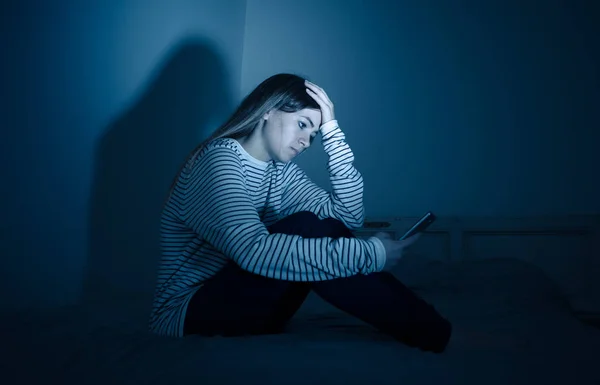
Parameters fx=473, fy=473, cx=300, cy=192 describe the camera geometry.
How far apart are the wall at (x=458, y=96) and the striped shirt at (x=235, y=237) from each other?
2.47ft

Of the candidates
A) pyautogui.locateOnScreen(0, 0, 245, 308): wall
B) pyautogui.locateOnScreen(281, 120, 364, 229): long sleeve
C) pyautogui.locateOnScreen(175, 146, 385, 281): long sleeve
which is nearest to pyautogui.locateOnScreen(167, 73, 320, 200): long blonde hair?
pyautogui.locateOnScreen(281, 120, 364, 229): long sleeve

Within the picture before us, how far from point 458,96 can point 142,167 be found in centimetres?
121

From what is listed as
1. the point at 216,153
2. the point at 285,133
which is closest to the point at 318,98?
the point at 285,133

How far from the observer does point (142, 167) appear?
1.58m

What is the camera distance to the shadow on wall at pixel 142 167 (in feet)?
4.63

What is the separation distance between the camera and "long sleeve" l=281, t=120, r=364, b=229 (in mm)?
1188

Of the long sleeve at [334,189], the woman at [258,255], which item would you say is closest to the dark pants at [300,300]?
the woman at [258,255]

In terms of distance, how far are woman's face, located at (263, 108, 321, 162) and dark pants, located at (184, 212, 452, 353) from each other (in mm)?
256

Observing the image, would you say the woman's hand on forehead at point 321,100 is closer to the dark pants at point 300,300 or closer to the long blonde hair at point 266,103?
the long blonde hair at point 266,103

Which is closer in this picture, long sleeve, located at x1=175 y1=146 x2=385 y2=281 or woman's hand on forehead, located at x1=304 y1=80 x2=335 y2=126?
long sleeve, located at x1=175 y1=146 x2=385 y2=281

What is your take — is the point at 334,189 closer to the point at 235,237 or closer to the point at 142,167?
the point at 235,237

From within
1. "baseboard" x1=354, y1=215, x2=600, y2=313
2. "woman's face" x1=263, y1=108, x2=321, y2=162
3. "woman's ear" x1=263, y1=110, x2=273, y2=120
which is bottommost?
"baseboard" x1=354, y1=215, x2=600, y2=313

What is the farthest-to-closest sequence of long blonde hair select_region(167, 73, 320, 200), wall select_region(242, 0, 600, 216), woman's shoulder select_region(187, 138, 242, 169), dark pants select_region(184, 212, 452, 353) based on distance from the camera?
wall select_region(242, 0, 600, 216) < long blonde hair select_region(167, 73, 320, 200) < woman's shoulder select_region(187, 138, 242, 169) < dark pants select_region(184, 212, 452, 353)

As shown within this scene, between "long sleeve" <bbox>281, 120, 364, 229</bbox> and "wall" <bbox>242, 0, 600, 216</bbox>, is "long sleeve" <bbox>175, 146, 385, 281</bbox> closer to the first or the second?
"long sleeve" <bbox>281, 120, 364, 229</bbox>
